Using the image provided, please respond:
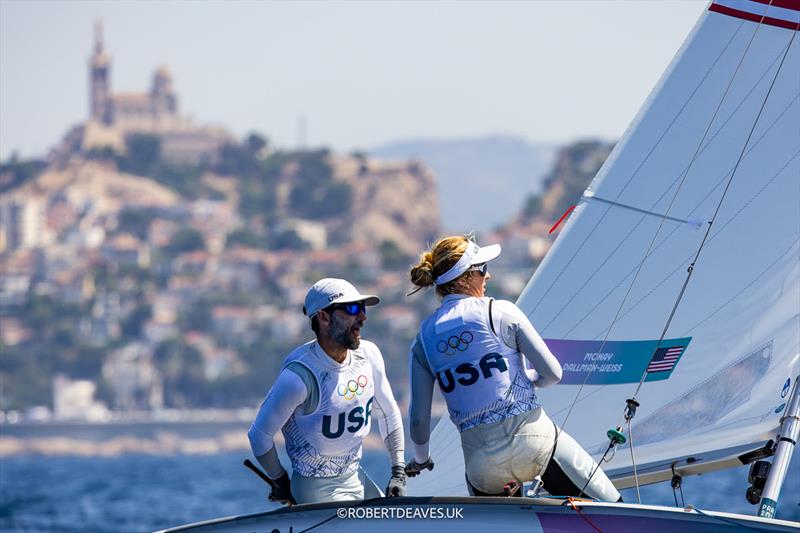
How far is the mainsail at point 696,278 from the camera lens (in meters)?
5.86

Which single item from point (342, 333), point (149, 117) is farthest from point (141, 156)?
point (342, 333)

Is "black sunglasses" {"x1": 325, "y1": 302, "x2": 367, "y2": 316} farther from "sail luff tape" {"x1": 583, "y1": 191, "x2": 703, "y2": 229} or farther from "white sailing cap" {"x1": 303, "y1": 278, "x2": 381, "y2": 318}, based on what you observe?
"sail luff tape" {"x1": 583, "y1": 191, "x2": 703, "y2": 229}

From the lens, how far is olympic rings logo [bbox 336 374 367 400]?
16.6 feet

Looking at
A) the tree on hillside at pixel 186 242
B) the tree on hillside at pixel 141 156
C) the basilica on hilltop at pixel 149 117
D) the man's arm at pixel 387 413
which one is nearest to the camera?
the man's arm at pixel 387 413

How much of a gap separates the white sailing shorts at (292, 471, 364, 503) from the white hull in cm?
27

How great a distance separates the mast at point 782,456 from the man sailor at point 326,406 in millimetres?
1049

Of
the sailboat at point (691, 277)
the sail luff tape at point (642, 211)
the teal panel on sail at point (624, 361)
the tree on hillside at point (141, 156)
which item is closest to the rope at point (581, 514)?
the sailboat at point (691, 277)

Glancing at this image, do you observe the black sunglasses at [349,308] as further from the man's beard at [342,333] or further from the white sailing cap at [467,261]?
the white sailing cap at [467,261]

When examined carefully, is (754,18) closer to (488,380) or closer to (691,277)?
(691,277)

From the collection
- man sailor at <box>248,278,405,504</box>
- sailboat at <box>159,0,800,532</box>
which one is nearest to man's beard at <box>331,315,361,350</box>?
man sailor at <box>248,278,405,504</box>

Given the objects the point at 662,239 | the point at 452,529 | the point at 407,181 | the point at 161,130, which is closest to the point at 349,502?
the point at 452,529

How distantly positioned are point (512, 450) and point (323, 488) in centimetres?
60

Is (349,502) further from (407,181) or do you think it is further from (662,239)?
(407,181)

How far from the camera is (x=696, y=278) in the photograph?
19.5 feet
